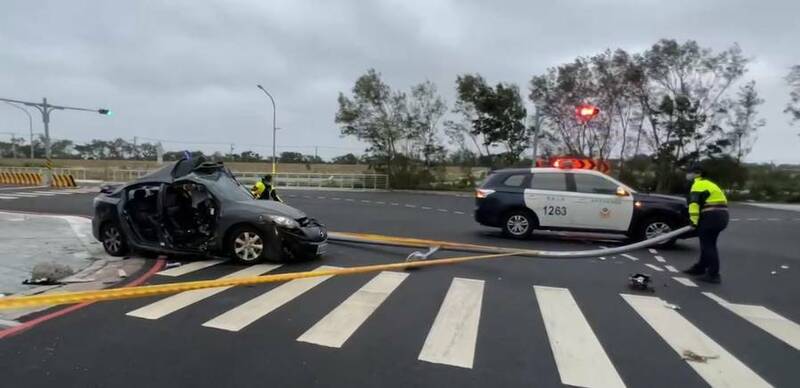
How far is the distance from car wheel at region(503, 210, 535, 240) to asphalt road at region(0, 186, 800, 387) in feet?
12.6

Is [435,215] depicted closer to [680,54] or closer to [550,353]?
[550,353]

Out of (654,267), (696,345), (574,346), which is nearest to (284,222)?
(574,346)

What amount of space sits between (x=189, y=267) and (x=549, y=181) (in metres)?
7.83

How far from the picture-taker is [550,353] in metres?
4.36

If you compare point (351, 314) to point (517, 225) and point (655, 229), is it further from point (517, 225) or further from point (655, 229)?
point (655, 229)

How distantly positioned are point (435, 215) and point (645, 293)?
1153 centimetres

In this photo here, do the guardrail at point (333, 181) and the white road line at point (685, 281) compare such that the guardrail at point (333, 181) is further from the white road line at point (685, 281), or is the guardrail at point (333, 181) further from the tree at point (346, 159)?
the white road line at point (685, 281)

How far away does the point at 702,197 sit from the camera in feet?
24.7

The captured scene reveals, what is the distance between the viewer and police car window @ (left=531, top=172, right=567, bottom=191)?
448 inches

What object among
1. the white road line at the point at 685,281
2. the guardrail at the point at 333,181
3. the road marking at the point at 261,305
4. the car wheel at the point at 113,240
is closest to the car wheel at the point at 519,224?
the white road line at the point at 685,281

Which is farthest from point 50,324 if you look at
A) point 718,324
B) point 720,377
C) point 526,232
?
point 526,232

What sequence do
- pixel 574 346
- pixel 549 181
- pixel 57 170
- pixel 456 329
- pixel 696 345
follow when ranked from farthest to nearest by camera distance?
pixel 57 170 → pixel 549 181 → pixel 456 329 → pixel 696 345 → pixel 574 346

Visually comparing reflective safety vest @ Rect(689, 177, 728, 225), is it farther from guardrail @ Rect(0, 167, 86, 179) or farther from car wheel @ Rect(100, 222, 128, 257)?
guardrail @ Rect(0, 167, 86, 179)

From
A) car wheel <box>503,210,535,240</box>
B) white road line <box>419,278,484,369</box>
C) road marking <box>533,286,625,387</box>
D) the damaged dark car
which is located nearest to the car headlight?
the damaged dark car
